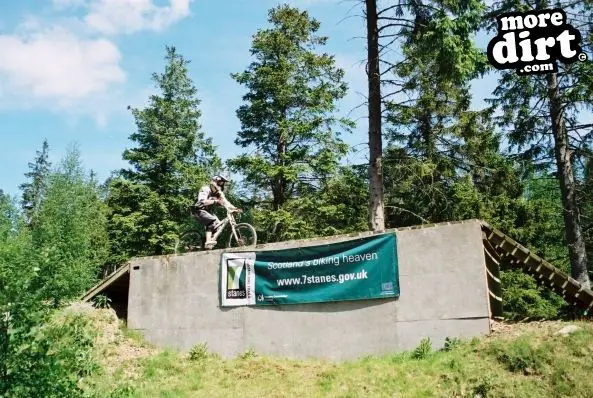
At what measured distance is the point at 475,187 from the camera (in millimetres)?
23422

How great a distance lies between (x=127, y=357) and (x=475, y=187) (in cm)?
1596

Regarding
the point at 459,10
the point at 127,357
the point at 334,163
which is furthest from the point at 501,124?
the point at 127,357

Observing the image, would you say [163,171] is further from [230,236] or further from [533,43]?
[533,43]

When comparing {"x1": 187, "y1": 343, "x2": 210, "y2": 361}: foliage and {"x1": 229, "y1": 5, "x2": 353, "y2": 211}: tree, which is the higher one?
{"x1": 229, "y1": 5, "x2": 353, "y2": 211}: tree

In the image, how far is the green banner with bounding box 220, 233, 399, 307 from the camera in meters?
11.5

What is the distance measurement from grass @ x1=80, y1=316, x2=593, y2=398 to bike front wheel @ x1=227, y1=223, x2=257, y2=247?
306 centimetres

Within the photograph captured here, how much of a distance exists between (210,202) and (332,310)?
13.6 feet

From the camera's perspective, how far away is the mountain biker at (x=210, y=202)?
549 inches

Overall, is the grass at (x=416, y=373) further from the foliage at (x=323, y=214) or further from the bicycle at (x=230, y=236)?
the foliage at (x=323, y=214)

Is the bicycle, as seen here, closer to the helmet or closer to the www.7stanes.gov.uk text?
the helmet

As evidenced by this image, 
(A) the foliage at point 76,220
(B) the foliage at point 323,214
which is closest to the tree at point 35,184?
(A) the foliage at point 76,220

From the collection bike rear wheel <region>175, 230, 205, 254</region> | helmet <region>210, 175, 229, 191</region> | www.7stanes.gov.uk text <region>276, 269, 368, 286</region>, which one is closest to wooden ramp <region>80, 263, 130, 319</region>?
bike rear wheel <region>175, 230, 205, 254</region>

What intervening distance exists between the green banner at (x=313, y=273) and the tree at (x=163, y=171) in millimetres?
15581

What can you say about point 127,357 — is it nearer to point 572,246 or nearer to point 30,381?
point 30,381
